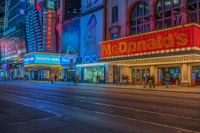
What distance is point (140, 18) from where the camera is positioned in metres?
38.5

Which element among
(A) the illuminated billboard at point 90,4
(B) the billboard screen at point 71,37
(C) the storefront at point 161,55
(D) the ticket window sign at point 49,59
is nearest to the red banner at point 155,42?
(C) the storefront at point 161,55

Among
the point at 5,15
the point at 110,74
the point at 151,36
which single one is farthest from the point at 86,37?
the point at 5,15

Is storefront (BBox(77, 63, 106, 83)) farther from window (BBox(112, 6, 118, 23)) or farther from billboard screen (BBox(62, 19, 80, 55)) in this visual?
window (BBox(112, 6, 118, 23))

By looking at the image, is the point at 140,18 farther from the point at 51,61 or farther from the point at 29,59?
the point at 29,59

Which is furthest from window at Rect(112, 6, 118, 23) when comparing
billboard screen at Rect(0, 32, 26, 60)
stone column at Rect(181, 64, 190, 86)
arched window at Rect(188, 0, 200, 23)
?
billboard screen at Rect(0, 32, 26, 60)

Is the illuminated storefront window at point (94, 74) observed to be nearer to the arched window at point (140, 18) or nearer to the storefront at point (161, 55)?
the storefront at point (161, 55)

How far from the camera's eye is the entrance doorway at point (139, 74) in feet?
122

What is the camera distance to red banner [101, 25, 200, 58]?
2695 cm

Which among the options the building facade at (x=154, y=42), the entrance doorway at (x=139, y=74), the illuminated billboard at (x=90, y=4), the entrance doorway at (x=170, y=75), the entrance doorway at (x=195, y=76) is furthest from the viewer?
the illuminated billboard at (x=90, y=4)

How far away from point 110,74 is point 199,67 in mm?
14937

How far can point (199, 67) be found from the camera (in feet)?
101

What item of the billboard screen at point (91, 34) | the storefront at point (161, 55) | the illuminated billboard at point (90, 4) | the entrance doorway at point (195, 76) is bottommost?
the entrance doorway at point (195, 76)

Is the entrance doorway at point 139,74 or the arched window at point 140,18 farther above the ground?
the arched window at point 140,18

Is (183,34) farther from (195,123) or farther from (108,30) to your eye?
(195,123)
